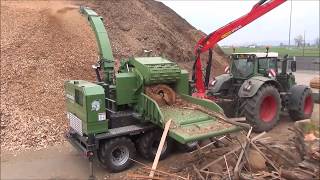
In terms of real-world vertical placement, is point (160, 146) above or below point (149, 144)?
above

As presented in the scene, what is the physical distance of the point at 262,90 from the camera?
10.0 metres

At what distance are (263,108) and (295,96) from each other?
1461 millimetres

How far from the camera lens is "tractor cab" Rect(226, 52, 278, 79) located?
10812mm

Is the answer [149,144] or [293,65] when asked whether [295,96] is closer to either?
[293,65]

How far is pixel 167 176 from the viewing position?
6941mm

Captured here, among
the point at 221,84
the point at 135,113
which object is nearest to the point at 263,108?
the point at 221,84

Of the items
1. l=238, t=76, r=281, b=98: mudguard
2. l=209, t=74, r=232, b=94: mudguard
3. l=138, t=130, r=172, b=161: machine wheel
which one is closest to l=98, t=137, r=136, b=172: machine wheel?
l=138, t=130, r=172, b=161: machine wheel

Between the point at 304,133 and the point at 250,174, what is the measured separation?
116cm

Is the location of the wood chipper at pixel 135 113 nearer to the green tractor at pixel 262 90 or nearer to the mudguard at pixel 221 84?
the green tractor at pixel 262 90

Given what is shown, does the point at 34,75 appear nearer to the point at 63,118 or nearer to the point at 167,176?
the point at 63,118

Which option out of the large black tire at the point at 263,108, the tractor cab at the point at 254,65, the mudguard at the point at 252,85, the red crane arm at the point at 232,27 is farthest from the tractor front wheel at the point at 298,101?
the red crane arm at the point at 232,27

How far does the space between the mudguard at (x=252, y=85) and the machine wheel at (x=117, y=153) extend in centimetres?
355

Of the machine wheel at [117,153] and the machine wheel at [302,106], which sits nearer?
the machine wheel at [117,153]

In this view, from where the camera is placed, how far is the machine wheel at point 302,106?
1109cm
